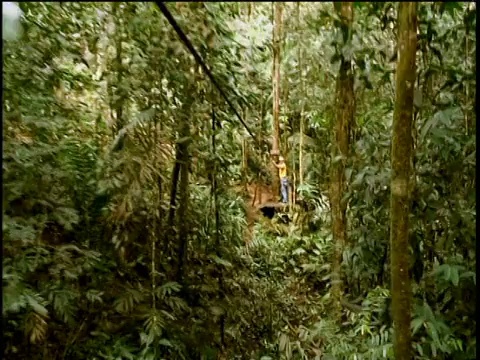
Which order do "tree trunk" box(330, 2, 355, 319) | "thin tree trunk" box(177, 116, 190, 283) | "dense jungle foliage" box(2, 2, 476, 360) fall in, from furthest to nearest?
"tree trunk" box(330, 2, 355, 319), "thin tree trunk" box(177, 116, 190, 283), "dense jungle foliage" box(2, 2, 476, 360)

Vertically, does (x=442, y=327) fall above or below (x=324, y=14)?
below

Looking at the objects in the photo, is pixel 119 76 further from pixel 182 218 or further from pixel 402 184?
pixel 402 184

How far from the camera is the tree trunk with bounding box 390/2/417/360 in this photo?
1.37m

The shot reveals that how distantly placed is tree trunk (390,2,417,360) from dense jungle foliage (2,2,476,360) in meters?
0.02

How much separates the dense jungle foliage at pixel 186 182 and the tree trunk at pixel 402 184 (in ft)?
0.07

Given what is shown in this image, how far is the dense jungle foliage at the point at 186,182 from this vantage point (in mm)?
1897

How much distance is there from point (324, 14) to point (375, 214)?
1328mm

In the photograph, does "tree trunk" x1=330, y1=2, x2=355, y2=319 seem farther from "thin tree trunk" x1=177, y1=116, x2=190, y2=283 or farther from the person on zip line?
the person on zip line

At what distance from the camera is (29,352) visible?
2168 mm

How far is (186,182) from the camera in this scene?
2.68m

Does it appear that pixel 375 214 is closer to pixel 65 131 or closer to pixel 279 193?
pixel 65 131

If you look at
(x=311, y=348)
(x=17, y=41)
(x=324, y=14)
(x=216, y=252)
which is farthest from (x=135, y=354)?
(x=324, y=14)

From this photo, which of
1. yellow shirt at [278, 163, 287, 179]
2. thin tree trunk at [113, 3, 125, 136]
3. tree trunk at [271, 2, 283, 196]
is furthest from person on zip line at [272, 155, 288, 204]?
thin tree trunk at [113, 3, 125, 136]

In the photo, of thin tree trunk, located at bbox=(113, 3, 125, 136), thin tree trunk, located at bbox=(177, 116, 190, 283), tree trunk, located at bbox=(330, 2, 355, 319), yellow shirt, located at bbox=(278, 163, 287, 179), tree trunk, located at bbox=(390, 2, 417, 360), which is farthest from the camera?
yellow shirt, located at bbox=(278, 163, 287, 179)
